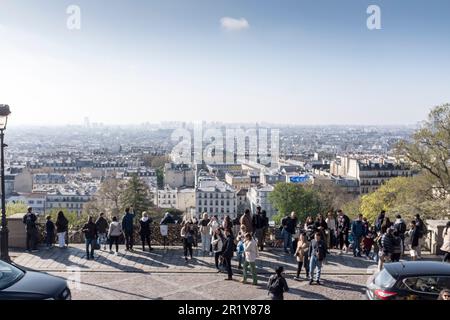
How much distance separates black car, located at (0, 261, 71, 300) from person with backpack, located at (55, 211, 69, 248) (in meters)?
6.29

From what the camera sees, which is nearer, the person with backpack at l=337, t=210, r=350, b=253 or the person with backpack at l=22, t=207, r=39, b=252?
the person with backpack at l=22, t=207, r=39, b=252

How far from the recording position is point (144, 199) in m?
65.4

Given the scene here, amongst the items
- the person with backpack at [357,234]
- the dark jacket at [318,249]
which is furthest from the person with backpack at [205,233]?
the person with backpack at [357,234]

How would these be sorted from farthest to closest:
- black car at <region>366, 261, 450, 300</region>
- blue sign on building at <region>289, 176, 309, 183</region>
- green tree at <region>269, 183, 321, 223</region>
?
blue sign on building at <region>289, 176, 309, 183</region>, green tree at <region>269, 183, 321, 223</region>, black car at <region>366, 261, 450, 300</region>

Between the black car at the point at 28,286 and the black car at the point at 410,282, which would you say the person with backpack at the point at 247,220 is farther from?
the black car at the point at 28,286

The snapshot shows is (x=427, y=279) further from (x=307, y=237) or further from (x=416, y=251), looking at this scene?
(x=416, y=251)

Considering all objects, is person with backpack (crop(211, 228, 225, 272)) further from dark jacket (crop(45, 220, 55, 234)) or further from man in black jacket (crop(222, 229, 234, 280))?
dark jacket (crop(45, 220, 55, 234))

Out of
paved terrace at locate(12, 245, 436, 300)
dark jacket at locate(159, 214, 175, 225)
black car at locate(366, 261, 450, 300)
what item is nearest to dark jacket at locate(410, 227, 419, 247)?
paved terrace at locate(12, 245, 436, 300)

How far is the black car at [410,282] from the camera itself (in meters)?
9.94

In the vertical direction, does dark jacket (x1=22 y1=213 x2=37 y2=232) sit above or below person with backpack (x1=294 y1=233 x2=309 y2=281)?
above

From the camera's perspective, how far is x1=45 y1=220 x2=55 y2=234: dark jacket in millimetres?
16586

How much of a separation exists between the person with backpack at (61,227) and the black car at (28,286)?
629cm

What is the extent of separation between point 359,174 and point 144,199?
62.3m

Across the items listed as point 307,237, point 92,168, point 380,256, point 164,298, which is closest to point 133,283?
point 164,298
